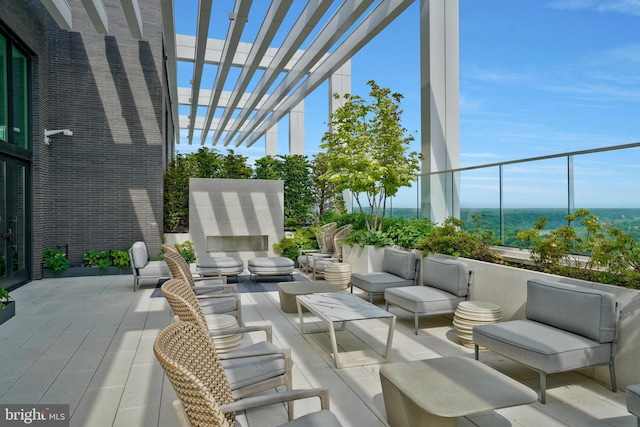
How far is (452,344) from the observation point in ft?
15.2

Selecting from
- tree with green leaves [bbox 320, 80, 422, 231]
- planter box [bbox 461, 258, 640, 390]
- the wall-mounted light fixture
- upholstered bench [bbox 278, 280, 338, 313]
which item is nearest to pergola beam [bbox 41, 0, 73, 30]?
the wall-mounted light fixture

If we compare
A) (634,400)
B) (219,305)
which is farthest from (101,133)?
(634,400)

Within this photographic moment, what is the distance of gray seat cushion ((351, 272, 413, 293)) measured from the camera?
6.04 meters

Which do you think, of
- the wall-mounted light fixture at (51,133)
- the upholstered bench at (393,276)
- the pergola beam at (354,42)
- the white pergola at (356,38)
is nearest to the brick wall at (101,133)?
the wall-mounted light fixture at (51,133)

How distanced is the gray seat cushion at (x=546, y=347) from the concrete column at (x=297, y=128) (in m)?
13.0

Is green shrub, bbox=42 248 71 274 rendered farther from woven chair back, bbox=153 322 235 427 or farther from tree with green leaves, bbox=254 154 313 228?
woven chair back, bbox=153 322 235 427

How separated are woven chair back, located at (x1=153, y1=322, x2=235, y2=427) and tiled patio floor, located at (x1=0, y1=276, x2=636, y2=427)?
113cm

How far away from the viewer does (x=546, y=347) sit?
3332 millimetres

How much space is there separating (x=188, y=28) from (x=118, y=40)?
1.87 meters

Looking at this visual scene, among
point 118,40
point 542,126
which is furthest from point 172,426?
point 542,126

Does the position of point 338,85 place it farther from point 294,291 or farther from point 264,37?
point 294,291

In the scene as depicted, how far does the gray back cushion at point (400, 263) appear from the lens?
6.27m

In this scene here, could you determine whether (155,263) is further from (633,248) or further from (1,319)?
(633,248)

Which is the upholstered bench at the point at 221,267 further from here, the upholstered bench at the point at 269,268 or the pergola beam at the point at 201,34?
the pergola beam at the point at 201,34
